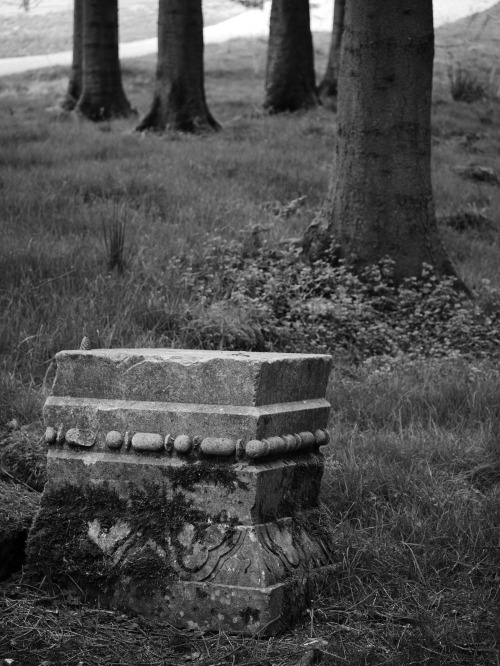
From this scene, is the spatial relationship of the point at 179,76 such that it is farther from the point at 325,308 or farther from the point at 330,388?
the point at 330,388

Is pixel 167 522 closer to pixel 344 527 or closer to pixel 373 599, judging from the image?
pixel 373 599

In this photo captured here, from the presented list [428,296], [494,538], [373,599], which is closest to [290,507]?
[373,599]

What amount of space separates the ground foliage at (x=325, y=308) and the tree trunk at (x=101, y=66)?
8868 millimetres

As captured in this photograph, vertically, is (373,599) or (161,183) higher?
(161,183)

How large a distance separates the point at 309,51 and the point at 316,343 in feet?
35.5

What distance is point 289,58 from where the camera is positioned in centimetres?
1534

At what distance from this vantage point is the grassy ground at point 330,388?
2.60 metres

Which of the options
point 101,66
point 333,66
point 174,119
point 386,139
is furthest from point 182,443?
point 333,66

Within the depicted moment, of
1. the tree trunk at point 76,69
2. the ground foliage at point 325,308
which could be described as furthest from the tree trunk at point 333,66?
the ground foliage at point 325,308

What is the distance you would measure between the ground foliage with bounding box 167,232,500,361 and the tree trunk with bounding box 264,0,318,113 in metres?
8.80

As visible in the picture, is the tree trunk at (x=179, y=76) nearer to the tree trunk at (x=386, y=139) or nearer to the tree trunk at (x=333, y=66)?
the tree trunk at (x=333, y=66)

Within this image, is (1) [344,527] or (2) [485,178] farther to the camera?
(2) [485,178]

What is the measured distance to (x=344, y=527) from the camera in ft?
11.3

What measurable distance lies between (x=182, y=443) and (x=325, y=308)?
3795 millimetres
